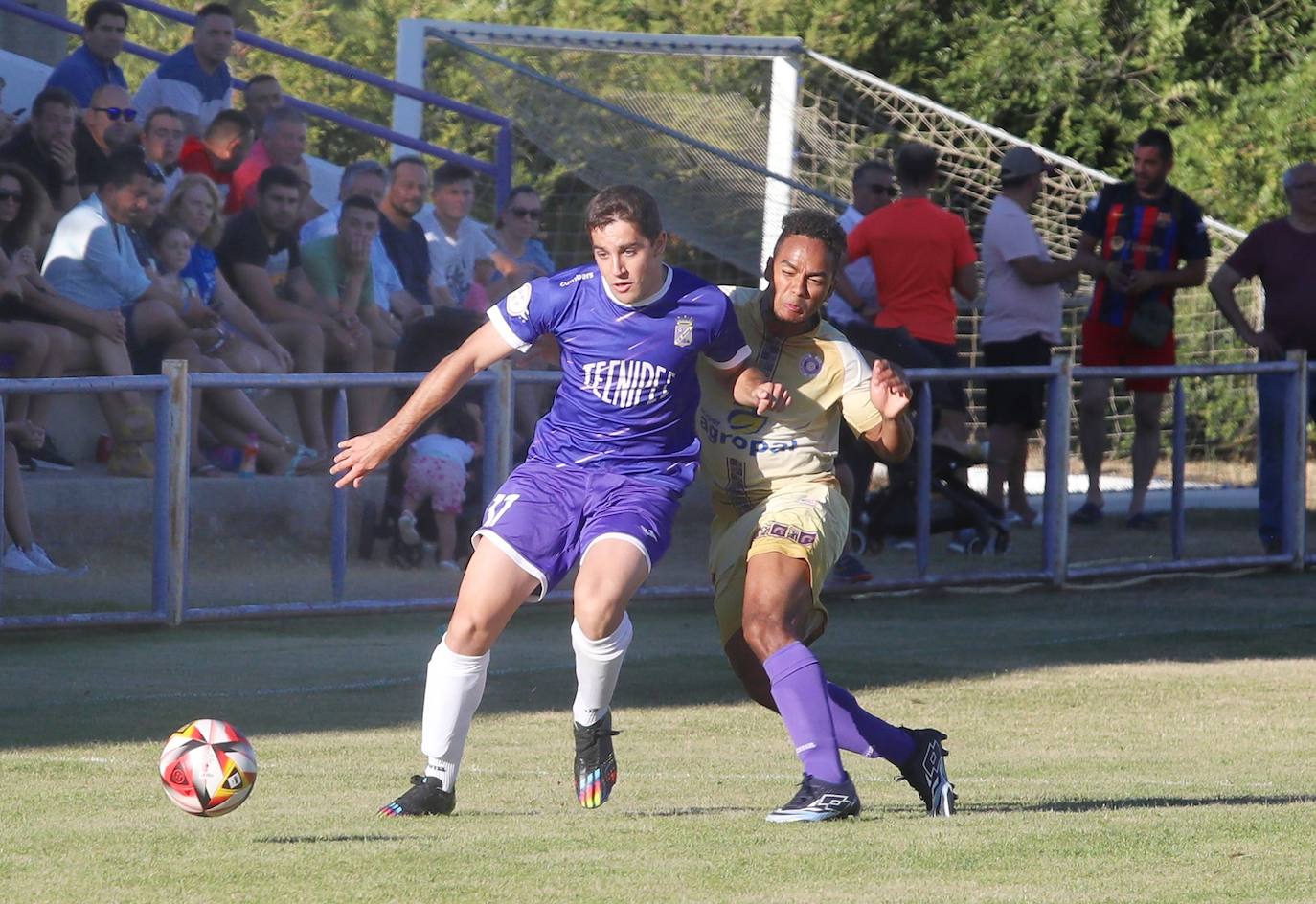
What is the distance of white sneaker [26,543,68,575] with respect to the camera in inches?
372

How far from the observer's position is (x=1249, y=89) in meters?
22.4

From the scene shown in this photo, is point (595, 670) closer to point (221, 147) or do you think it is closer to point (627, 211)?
point (627, 211)

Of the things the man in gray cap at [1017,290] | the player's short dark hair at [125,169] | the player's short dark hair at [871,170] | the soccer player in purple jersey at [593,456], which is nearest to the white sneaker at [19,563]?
the player's short dark hair at [125,169]

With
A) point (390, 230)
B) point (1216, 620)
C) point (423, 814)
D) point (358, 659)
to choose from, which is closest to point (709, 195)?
point (390, 230)

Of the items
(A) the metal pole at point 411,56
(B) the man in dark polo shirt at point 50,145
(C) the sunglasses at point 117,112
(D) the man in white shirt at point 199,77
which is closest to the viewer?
(B) the man in dark polo shirt at point 50,145

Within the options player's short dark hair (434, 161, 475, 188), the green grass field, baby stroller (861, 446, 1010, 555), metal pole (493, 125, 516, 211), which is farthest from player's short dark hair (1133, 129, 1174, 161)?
metal pole (493, 125, 516, 211)

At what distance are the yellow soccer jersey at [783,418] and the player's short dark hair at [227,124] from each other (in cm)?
729

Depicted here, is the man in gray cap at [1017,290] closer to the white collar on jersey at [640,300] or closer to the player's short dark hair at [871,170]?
the player's short dark hair at [871,170]

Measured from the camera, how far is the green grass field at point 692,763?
196 inches

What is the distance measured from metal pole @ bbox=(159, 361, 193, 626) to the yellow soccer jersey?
12.5ft

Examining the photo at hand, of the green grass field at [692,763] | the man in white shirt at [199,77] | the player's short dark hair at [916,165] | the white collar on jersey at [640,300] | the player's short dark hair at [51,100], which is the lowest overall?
the green grass field at [692,763]

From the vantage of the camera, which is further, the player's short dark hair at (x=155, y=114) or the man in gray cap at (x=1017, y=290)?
the man in gray cap at (x=1017, y=290)

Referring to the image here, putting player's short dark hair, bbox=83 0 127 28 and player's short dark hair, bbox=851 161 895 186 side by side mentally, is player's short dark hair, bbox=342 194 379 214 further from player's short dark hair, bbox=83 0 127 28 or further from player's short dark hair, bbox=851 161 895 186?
player's short dark hair, bbox=851 161 895 186

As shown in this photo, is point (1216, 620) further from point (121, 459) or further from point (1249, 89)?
point (1249, 89)
